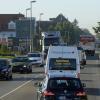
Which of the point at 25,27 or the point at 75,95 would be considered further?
the point at 25,27

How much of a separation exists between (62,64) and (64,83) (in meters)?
9.46

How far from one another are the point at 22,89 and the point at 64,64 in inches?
145

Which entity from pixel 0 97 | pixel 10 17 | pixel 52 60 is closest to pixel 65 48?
pixel 52 60

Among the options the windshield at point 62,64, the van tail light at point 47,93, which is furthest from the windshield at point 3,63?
the van tail light at point 47,93

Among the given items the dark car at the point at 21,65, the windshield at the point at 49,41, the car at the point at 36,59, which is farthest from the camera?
the windshield at the point at 49,41

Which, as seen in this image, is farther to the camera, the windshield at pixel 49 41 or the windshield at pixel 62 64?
the windshield at pixel 49 41

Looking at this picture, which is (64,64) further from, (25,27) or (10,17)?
(10,17)

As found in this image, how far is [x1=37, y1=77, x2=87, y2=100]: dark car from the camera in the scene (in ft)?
58.7

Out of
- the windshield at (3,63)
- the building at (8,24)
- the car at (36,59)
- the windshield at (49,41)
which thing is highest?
the building at (8,24)

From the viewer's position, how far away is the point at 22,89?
30.6 metres

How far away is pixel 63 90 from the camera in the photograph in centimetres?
1809

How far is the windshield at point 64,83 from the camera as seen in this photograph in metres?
18.2

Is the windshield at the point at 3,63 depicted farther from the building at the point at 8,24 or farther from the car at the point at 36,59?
the building at the point at 8,24

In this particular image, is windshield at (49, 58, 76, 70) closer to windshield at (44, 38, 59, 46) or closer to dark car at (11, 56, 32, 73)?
dark car at (11, 56, 32, 73)
